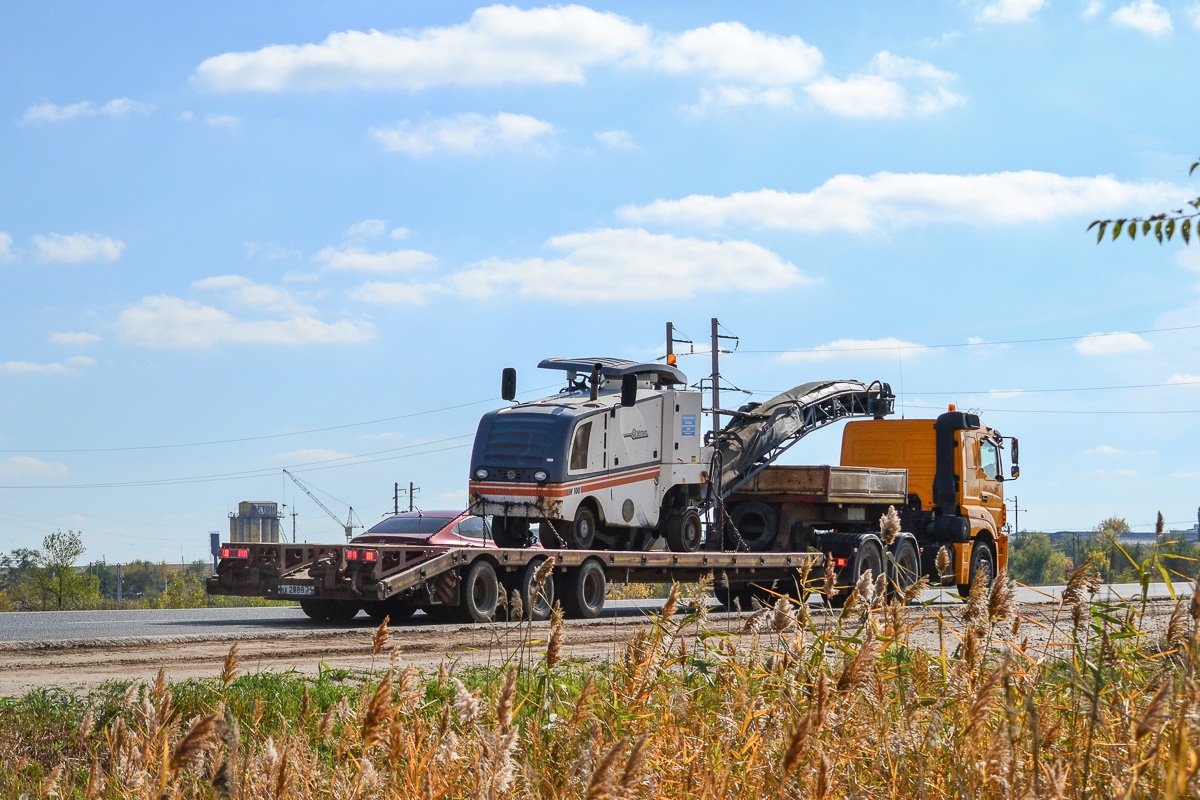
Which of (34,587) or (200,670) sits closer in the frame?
(200,670)

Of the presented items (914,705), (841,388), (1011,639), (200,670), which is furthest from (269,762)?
(841,388)

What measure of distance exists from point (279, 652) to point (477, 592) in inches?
195

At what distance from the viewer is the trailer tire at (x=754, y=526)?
66.2 feet

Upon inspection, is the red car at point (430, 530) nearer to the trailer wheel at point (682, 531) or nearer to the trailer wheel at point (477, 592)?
the trailer wheel at point (477, 592)

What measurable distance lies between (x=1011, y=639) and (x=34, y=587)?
133ft

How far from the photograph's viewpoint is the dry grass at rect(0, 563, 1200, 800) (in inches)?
83.3

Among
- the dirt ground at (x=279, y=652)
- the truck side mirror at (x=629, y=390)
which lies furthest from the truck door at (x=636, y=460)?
the dirt ground at (x=279, y=652)

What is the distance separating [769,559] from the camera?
1900 cm

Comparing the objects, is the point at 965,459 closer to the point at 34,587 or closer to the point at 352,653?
the point at 352,653

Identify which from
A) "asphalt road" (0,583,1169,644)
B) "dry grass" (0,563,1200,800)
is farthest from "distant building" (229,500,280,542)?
"dry grass" (0,563,1200,800)

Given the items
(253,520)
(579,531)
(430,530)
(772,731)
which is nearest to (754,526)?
(579,531)

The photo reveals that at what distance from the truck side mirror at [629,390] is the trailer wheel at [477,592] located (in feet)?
11.2

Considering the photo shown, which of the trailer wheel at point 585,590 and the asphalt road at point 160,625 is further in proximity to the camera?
the trailer wheel at point 585,590

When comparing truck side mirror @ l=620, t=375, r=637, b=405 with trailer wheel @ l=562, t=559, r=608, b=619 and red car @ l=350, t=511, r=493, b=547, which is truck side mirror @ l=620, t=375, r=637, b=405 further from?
red car @ l=350, t=511, r=493, b=547
